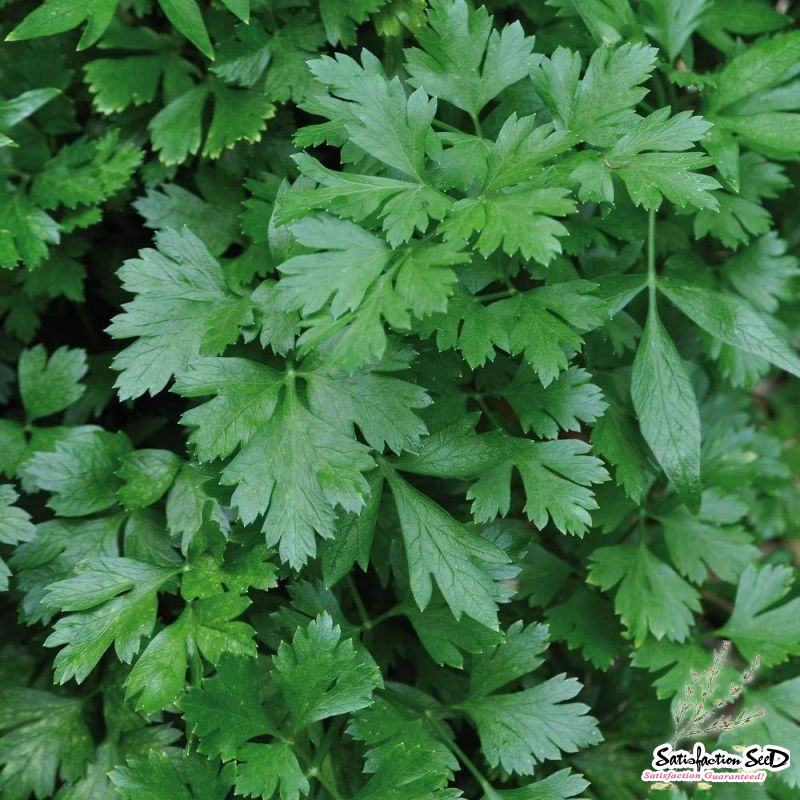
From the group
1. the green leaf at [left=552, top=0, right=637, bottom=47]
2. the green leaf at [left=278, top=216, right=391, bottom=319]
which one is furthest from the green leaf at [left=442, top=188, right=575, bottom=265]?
the green leaf at [left=552, top=0, right=637, bottom=47]

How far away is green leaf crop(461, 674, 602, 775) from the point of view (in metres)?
1.28

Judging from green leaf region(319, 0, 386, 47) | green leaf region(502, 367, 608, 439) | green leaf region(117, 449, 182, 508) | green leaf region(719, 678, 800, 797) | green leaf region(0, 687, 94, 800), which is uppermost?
green leaf region(319, 0, 386, 47)

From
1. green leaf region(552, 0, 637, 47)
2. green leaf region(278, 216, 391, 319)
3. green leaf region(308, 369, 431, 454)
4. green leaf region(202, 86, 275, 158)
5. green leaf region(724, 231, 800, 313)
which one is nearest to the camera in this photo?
green leaf region(278, 216, 391, 319)

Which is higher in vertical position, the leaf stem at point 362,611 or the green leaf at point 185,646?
the green leaf at point 185,646

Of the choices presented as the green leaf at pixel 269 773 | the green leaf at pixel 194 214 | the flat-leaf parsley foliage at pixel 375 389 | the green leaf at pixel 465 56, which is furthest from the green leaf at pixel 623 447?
the green leaf at pixel 194 214

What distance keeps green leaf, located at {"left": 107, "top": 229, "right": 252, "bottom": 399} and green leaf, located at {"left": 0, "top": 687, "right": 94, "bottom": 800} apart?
1.77 feet

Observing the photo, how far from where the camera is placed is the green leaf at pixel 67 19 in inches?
51.1

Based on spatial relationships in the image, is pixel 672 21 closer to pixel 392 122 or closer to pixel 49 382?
pixel 392 122

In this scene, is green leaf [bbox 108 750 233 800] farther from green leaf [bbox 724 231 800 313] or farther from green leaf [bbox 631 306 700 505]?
green leaf [bbox 724 231 800 313]

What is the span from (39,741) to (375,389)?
0.78 m

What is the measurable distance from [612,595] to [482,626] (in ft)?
1.35

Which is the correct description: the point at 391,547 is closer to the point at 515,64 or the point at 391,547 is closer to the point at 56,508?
the point at 56,508

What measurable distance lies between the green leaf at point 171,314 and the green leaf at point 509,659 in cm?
63

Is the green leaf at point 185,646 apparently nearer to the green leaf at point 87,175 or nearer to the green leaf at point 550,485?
the green leaf at point 550,485
